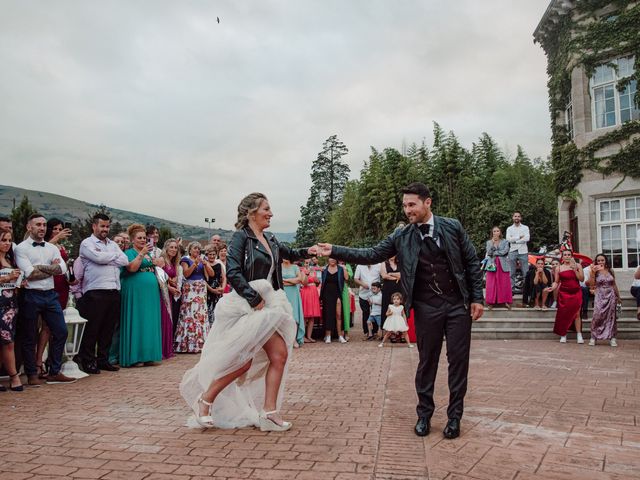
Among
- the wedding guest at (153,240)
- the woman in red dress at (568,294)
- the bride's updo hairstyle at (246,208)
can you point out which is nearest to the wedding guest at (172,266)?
the wedding guest at (153,240)

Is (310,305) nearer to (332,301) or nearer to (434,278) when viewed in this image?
(332,301)

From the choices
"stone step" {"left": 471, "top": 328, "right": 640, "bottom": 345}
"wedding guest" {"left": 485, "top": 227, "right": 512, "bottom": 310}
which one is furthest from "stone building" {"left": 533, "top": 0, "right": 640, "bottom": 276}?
"wedding guest" {"left": 485, "top": 227, "right": 512, "bottom": 310}

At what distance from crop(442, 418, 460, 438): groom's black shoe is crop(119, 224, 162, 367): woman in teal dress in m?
5.33

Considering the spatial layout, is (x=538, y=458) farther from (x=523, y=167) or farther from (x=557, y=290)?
(x=523, y=167)

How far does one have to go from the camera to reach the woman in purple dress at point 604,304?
440 inches

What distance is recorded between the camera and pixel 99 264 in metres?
7.73

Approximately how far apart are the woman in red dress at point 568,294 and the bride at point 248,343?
8868 mm

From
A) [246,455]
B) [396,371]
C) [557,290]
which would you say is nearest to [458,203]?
[557,290]

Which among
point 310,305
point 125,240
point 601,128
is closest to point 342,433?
point 125,240

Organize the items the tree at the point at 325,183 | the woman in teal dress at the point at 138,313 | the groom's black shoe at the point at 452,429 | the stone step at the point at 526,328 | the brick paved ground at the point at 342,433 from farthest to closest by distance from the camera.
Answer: the tree at the point at 325,183
the stone step at the point at 526,328
the woman in teal dress at the point at 138,313
the groom's black shoe at the point at 452,429
the brick paved ground at the point at 342,433

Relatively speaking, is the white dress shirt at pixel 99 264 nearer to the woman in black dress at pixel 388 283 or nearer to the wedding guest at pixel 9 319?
the wedding guest at pixel 9 319

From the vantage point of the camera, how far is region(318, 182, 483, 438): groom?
4590 millimetres

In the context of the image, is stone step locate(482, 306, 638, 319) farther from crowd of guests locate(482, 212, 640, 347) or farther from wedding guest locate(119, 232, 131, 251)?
wedding guest locate(119, 232, 131, 251)

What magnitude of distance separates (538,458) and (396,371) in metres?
4.05
